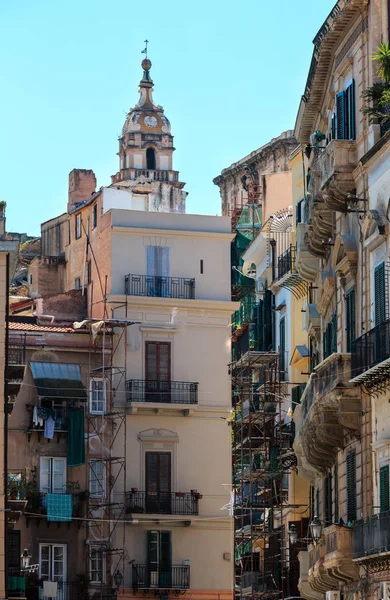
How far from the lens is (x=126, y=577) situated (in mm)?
63938

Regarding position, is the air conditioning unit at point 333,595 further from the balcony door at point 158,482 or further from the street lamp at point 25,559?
the balcony door at point 158,482

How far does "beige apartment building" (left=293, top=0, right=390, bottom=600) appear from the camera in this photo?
120ft

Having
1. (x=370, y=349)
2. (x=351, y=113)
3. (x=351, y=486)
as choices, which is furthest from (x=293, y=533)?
(x=370, y=349)

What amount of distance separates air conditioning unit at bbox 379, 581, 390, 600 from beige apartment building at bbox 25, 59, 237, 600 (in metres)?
28.0

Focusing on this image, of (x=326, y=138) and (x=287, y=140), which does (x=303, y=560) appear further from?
(x=287, y=140)

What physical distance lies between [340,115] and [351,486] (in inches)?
333

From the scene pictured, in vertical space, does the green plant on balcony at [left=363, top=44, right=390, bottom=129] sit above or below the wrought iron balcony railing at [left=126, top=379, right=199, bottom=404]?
above

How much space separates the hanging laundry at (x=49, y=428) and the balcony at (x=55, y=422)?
0.19 m

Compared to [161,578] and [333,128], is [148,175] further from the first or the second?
[333,128]

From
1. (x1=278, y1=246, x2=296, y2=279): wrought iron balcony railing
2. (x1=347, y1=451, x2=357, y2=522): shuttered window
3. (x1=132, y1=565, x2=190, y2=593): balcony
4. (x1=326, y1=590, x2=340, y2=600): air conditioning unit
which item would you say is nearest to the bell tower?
(x1=132, y1=565, x2=190, y2=593): balcony

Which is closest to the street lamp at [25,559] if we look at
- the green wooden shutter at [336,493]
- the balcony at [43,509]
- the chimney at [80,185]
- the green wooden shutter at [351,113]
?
the balcony at [43,509]

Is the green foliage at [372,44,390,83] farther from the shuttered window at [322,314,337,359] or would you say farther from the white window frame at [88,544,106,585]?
the white window frame at [88,544,106,585]

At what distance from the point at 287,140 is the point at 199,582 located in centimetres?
3454

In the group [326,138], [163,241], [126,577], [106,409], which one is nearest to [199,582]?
[126,577]
